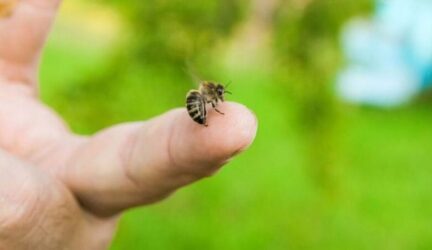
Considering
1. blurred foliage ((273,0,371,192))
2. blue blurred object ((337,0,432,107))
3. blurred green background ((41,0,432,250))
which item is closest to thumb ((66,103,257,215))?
blurred green background ((41,0,432,250))

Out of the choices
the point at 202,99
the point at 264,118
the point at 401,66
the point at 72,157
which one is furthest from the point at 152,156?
the point at 401,66

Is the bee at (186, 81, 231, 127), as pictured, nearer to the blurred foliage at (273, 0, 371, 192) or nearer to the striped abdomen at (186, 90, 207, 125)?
the striped abdomen at (186, 90, 207, 125)

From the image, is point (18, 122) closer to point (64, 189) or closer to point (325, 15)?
point (64, 189)

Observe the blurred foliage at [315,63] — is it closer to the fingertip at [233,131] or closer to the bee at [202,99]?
the bee at [202,99]

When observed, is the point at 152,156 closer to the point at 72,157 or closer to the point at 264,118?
the point at 72,157

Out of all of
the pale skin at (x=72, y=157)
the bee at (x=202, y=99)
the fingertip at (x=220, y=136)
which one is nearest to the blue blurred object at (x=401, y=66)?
the pale skin at (x=72, y=157)

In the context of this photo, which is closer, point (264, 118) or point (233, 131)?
point (233, 131)
